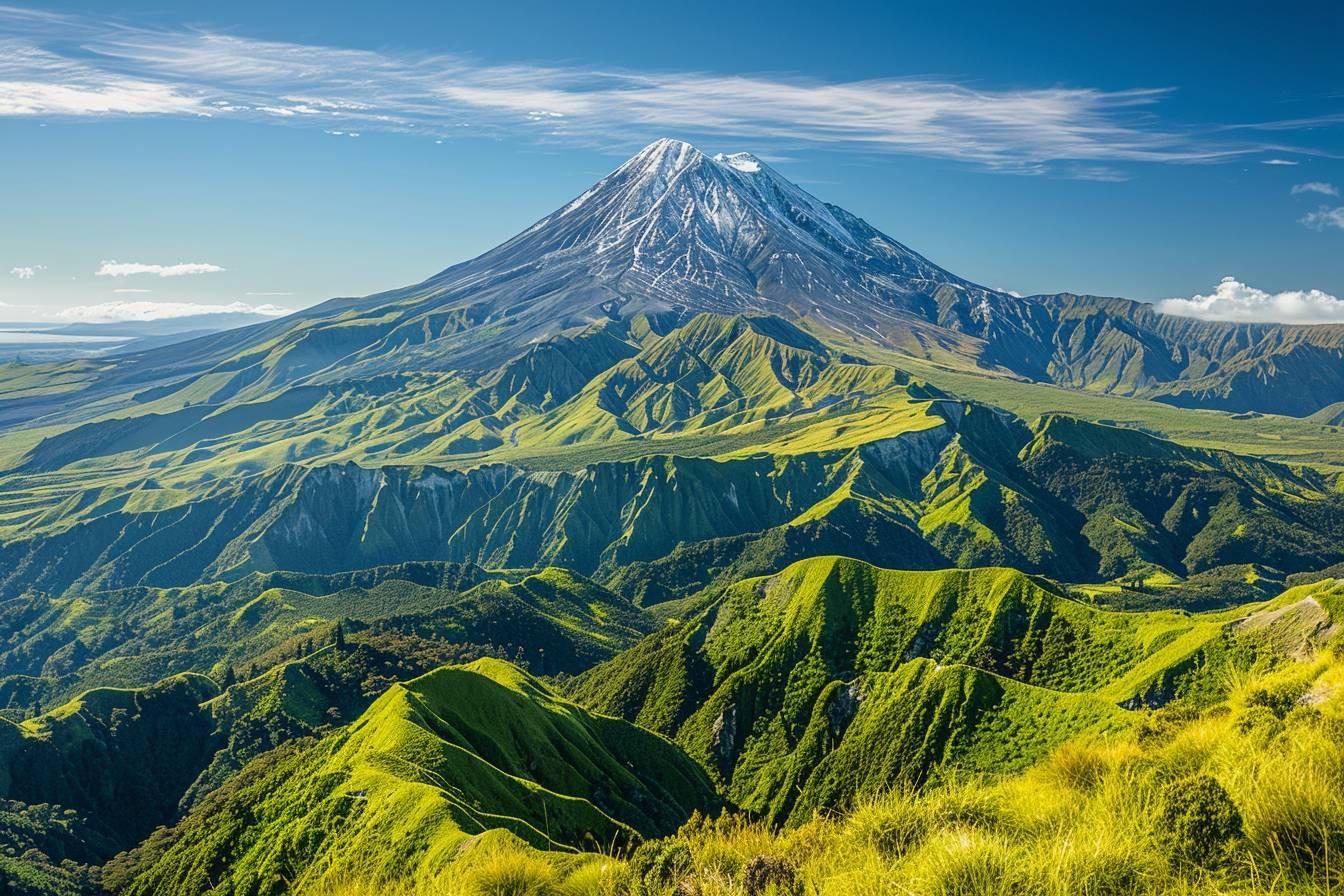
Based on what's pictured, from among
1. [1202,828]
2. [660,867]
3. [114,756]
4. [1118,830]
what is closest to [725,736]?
[114,756]

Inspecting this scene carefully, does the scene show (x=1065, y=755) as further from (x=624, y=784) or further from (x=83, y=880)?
(x=83, y=880)

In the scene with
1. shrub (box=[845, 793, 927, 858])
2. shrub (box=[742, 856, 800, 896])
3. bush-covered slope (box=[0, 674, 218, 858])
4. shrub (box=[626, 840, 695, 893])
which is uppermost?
shrub (box=[845, 793, 927, 858])

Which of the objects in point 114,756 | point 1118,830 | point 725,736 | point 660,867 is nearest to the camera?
point 1118,830

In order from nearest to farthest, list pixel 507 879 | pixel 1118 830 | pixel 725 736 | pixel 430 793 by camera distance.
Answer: pixel 1118 830 → pixel 507 879 → pixel 430 793 → pixel 725 736

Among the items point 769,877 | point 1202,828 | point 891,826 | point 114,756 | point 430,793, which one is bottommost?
point 114,756

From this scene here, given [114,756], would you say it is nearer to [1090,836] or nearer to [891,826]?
[891,826]

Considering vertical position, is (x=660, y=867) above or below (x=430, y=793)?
above

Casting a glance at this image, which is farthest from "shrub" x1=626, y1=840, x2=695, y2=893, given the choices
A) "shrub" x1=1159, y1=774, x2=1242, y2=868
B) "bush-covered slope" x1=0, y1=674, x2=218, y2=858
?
"bush-covered slope" x1=0, y1=674, x2=218, y2=858

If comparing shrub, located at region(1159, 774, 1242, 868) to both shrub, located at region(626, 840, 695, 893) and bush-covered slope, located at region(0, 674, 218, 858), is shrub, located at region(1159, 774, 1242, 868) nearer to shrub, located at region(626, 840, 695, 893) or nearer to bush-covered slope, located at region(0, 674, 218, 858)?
shrub, located at region(626, 840, 695, 893)

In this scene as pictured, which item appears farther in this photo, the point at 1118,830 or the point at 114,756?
the point at 114,756

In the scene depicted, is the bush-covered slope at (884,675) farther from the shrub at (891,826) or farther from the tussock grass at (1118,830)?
the shrub at (891,826)
